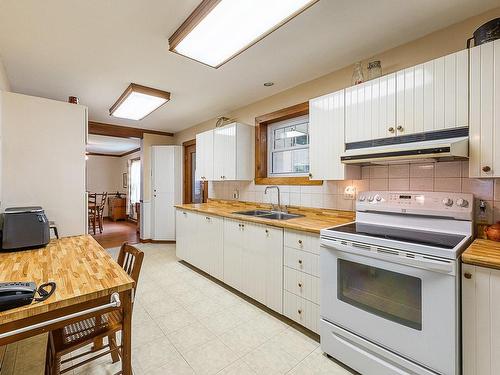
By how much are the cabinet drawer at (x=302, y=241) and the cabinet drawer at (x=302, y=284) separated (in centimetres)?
22

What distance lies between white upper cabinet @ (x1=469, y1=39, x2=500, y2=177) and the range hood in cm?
6

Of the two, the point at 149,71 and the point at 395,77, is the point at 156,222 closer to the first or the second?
the point at 149,71

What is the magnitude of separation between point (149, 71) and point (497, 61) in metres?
2.70

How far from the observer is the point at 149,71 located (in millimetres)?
2488

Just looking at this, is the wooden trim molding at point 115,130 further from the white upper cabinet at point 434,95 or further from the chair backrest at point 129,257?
the white upper cabinet at point 434,95

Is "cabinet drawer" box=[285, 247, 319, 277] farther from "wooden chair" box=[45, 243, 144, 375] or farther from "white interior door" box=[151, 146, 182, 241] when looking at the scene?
"white interior door" box=[151, 146, 182, 241]

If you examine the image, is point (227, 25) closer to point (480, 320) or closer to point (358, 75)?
point (358, 75)

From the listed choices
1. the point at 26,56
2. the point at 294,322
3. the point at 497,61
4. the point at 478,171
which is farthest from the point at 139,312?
the point at 497,61

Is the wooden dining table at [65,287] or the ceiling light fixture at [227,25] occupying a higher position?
the ceiling light fixture at [227,25]

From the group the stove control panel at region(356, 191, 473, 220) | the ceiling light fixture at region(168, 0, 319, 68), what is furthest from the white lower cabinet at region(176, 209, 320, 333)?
the ceiling light fixture at region(168, 0, 319, 68)

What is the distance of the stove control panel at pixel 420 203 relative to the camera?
5.32 feet

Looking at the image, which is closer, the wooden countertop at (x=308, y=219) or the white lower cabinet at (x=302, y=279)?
the white lower cabinet at (x=302, y=279)

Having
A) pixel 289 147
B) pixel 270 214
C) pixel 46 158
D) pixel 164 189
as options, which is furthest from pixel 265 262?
pixel 164 189

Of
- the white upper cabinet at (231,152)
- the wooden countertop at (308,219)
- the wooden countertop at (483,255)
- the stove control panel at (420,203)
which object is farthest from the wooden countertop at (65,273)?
the white upper cabinet at (231,152)
